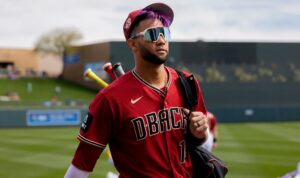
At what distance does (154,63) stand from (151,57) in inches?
2.1

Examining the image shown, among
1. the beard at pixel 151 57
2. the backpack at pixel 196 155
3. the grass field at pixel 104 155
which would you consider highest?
the beard at pixel 151 57

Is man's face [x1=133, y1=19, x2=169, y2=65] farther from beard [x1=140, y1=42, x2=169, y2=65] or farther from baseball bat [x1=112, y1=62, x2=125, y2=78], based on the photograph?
baseball bat [x1=112, y1=62, x2=125, y2=78]

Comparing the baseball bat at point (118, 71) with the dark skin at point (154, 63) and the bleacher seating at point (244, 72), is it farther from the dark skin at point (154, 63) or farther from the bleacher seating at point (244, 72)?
the bleacher seating at point (244, 72)

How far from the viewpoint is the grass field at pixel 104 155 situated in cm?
1188

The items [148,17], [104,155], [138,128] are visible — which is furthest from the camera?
[104,155]

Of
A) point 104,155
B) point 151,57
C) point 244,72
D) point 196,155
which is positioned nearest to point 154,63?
point 151,57

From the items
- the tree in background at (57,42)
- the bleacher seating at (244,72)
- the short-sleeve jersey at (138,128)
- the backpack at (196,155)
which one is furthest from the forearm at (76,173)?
the tree in background at (57,42)

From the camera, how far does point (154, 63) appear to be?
11.4 feet

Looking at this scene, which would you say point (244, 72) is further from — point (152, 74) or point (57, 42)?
point (152, 74)

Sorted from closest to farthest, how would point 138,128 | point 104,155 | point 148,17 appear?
point 138,128 → point 148,17 → point 104,155

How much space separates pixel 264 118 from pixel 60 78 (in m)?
35.1

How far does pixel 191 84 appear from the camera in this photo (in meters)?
3.65

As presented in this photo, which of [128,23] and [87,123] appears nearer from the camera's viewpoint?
[87,123]

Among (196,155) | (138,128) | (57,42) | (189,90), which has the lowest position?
(57,42)
